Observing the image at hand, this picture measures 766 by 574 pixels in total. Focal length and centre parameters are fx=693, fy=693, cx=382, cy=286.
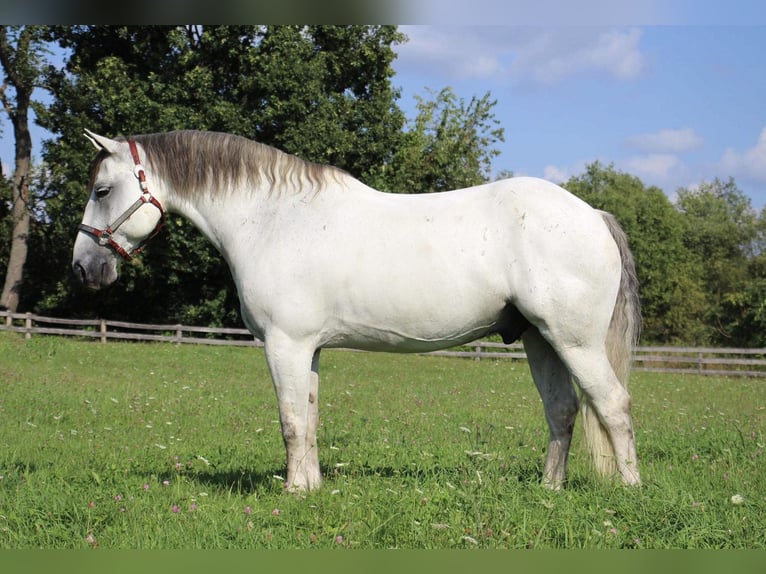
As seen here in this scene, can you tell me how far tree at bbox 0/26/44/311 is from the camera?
25.2 m

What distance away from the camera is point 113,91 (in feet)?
Result: 78.9

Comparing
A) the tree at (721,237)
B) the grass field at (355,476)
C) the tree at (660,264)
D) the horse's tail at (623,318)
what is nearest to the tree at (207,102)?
the grass field at (355,476)

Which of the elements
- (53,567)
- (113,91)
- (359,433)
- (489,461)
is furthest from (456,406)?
(113,91)

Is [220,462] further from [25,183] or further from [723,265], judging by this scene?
[723,265]

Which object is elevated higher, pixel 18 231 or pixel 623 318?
pixel 18 231

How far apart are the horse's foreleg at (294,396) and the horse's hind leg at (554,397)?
1743 mm

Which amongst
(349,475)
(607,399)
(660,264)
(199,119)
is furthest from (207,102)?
(660,264)

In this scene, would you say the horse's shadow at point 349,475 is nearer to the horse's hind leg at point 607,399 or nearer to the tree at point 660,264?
the horse's hind leg at point 607,399

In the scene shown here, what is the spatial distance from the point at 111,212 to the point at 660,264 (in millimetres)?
49878

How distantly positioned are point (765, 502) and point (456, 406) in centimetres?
667

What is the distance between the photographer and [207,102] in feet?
79.8

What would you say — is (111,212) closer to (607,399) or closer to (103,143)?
(103,143)

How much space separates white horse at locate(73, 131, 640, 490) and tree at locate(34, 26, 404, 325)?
709 inches

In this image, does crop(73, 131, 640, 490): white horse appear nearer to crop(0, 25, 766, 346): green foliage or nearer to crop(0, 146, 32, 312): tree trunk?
crop(0, 25, 766, 346): green foliage
